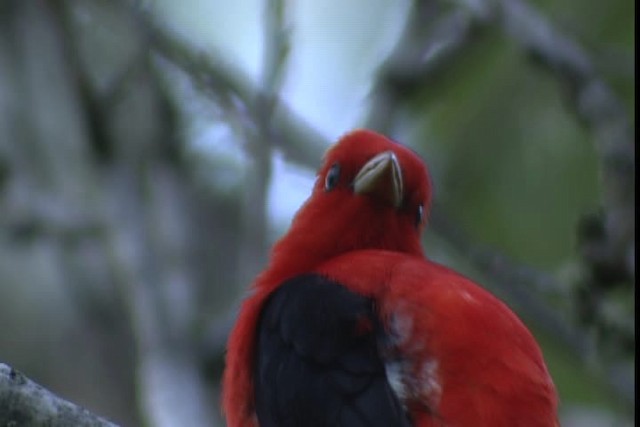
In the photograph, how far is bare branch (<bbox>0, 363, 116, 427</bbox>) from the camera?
3.49 m

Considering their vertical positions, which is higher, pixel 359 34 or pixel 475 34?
pixel 475 34

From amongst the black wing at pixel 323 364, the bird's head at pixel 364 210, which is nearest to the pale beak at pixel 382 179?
the bird's head at pixel 364 210

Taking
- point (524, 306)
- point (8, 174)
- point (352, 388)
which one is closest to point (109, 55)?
point (8, 174)

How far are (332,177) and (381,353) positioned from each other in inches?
51.3

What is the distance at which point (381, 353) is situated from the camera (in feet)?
13.9

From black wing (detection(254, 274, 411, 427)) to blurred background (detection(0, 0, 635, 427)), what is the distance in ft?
4.82

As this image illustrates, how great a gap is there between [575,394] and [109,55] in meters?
3.30

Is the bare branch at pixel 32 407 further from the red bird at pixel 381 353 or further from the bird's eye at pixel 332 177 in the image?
the bird's eye at pixel 332 177

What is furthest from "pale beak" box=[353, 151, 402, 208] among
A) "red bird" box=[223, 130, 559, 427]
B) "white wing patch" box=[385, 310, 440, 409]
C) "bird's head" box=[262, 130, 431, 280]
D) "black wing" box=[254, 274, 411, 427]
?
"white wing patch" box=[385, 310, 440, 409]

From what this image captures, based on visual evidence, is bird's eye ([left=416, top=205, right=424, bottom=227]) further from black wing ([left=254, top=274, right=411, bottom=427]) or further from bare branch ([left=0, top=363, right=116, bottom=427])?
bare branch ([left=0, top=363, right=116, bottom=427])

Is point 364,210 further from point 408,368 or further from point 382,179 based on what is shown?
point 408,368

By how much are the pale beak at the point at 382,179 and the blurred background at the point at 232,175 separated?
0.74 meters

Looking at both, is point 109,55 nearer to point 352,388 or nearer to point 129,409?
point 129,409

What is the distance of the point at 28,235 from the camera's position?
7504 mm
